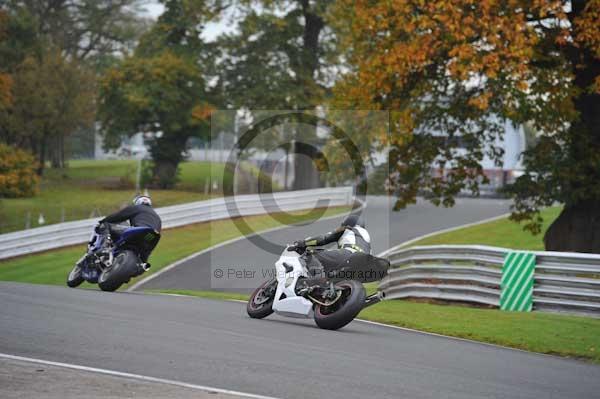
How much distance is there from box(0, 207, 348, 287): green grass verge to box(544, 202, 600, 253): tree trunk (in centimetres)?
1101

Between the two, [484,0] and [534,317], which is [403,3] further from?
[534,317]

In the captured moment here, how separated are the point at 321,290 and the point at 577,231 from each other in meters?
12.0

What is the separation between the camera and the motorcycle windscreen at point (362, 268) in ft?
38.0

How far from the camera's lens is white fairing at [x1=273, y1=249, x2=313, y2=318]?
12.0 metres

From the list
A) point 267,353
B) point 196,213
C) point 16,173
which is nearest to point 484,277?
point 267,353

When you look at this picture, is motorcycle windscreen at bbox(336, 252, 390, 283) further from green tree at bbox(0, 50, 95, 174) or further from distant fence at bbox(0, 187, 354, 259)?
green tree at bbox(0, 50, 95, 174)

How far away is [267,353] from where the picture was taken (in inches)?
363

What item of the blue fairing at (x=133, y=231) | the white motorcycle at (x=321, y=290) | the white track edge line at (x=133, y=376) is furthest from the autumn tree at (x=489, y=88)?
the white track edge line at (x=133, y=376)

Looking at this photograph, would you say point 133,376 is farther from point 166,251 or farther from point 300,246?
point 166,251

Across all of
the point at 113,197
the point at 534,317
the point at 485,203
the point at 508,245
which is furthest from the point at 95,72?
A: the point at 534,317

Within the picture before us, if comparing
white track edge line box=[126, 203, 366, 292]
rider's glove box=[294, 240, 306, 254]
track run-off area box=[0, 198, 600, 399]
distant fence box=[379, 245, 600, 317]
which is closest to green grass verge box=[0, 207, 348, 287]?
white track edge line box=[126, 203, 366, 292]

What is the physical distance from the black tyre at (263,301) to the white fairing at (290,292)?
234 millimetres

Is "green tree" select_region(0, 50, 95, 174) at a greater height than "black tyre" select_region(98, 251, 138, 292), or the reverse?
"green tree" select_region(0, 50, 95, 174)

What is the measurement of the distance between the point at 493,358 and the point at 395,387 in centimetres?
274
